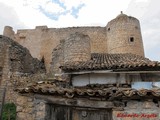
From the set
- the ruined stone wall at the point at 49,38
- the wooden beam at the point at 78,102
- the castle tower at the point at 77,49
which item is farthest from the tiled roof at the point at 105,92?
the ruined stone wall at the point at 49,38

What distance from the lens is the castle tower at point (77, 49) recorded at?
39.9ft

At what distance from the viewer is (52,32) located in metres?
27.9

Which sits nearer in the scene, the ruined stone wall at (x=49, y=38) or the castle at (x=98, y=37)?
the castle at (x=98, y=37)

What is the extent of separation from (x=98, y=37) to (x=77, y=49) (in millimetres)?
13371

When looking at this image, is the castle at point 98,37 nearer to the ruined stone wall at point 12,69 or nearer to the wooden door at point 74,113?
the ruined stone wall at point 12,69

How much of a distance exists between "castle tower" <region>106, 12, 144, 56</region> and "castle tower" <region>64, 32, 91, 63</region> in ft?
32.2

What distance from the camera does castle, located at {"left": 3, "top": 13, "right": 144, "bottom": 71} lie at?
73.5 ft

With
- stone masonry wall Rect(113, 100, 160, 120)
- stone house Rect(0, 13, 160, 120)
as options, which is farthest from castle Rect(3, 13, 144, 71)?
stone masonry wall Rect(113, 100, 160, 120)

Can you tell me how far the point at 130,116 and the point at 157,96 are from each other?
85 cm

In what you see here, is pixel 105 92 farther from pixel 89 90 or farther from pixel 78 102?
pixel 78 102

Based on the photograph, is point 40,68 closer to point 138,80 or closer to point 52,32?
point 52,32

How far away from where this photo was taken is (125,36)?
2241 centimetres

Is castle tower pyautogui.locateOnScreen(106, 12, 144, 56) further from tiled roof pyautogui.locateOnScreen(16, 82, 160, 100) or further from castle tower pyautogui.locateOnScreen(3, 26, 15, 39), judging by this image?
tiled roof pyautogui.locateOnScreen(16, 82, 160, 100)

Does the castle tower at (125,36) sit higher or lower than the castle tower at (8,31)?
lower
